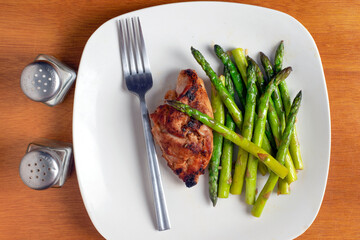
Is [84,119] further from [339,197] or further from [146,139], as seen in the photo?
[339,197]

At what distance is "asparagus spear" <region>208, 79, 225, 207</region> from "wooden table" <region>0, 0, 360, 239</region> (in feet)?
3.94

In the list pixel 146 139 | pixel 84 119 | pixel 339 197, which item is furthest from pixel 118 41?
pixel 339 197

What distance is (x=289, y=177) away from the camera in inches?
115

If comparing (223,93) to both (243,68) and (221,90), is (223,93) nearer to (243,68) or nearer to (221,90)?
(221,90)

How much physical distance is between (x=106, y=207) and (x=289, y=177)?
1924mm

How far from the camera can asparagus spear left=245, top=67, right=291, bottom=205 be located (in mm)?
2855

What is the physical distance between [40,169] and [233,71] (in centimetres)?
218

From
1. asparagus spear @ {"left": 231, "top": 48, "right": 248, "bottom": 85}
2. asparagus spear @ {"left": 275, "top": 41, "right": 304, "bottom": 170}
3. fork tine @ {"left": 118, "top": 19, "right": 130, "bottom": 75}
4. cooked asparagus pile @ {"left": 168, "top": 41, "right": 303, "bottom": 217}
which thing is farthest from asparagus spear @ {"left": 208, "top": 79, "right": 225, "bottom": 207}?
fork tine @ {"left": 118, "top": 19, "right": 130, "bottom": 75}

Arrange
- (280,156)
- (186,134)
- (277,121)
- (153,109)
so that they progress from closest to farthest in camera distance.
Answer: (186,134), (280,156), (277,121), (153,109)

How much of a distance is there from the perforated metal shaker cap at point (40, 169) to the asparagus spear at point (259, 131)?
1929mm

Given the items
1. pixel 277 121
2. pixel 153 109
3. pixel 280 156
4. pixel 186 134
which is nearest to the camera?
pixel 186 134

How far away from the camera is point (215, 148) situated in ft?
9.55

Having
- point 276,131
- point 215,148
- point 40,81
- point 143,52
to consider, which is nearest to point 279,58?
point 276,131

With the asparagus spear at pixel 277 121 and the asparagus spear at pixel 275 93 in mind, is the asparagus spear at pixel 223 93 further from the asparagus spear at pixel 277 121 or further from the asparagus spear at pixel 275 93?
the asparagus spear at pixel 275 93
